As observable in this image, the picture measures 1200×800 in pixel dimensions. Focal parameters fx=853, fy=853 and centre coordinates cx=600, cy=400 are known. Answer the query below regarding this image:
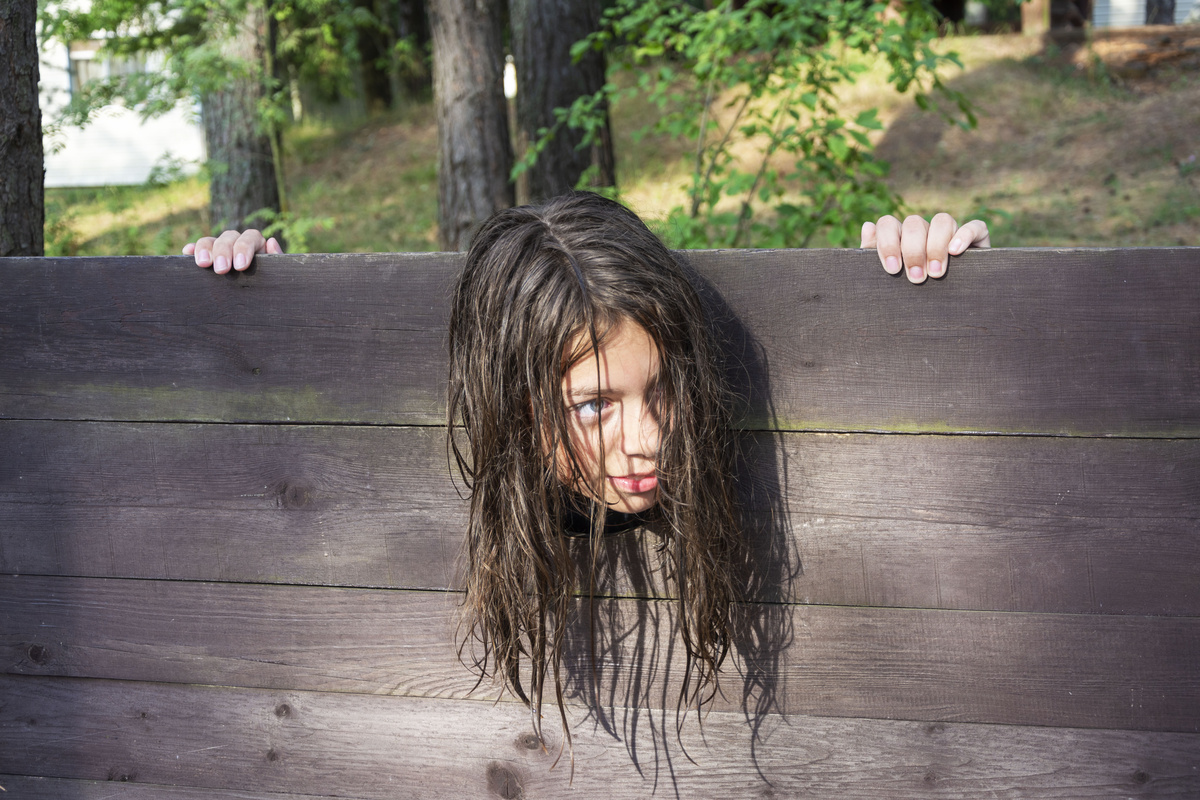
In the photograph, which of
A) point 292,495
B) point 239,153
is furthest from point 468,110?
point 292,495

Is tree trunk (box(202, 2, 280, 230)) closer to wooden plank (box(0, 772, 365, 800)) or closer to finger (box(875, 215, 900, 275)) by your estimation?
wooden plank (box(0, 772, 365, 800))

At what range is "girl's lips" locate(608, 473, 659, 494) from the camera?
1422 mm

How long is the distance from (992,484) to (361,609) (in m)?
1.23

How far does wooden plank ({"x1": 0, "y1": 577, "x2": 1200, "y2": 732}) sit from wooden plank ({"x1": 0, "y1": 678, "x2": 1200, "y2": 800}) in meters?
0.04

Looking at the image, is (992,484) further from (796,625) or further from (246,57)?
(246,57)

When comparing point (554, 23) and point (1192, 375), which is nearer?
point (1192, 375)

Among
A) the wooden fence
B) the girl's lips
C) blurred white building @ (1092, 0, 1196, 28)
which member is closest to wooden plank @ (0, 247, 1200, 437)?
the wooden fence

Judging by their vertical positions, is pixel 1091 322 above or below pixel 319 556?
above

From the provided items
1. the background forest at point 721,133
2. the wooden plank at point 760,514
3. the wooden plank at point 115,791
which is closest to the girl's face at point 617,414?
the wooden plank at point 760,514

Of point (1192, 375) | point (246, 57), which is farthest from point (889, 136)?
point (1192, 375)

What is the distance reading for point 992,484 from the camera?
5.02ft

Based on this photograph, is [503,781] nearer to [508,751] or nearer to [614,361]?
[508,751]

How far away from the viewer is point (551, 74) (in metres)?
5.97

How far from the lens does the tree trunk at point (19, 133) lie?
2.13m
